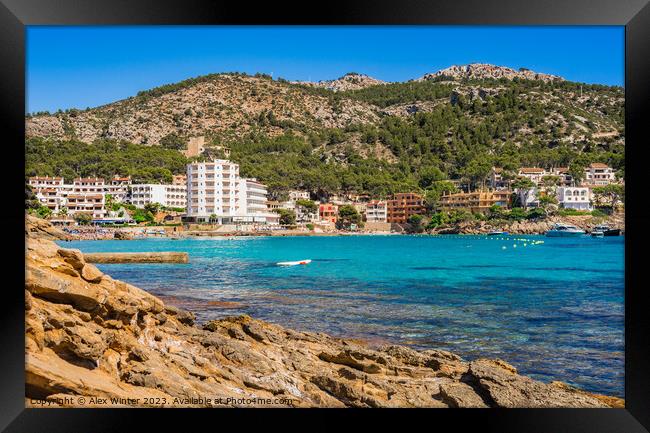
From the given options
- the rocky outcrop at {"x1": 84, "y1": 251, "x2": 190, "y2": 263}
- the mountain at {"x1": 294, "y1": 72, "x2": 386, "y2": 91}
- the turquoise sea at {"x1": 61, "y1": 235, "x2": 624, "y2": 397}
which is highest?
the mountain at {"x1": 294, "y1": 72, "x2": 386, "y2": 91}

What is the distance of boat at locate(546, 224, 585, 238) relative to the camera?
17612 millimetres

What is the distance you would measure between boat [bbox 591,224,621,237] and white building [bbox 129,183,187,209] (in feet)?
38.5

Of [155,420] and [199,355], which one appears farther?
[199,355]

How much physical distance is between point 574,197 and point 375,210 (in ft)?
22.9

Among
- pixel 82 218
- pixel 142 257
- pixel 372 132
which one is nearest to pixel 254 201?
pixel 142 257

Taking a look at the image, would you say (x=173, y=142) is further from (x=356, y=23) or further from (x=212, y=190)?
(x=356, y=23)

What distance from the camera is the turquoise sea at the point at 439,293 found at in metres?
4.85

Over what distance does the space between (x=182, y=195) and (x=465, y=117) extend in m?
10.0

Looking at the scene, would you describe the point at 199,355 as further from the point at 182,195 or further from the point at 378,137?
the point at 378,137

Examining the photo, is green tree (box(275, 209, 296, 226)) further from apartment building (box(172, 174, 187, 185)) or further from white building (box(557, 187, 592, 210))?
white building (box(557, 187, 592, 210))

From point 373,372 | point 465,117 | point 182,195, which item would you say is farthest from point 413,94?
point 373,372

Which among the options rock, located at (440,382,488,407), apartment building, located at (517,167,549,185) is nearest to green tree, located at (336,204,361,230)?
apartment building, located at (517,167,549,185)

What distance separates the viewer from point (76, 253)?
2883mm

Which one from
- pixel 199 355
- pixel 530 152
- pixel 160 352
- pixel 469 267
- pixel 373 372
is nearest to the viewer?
pixel 160 352
